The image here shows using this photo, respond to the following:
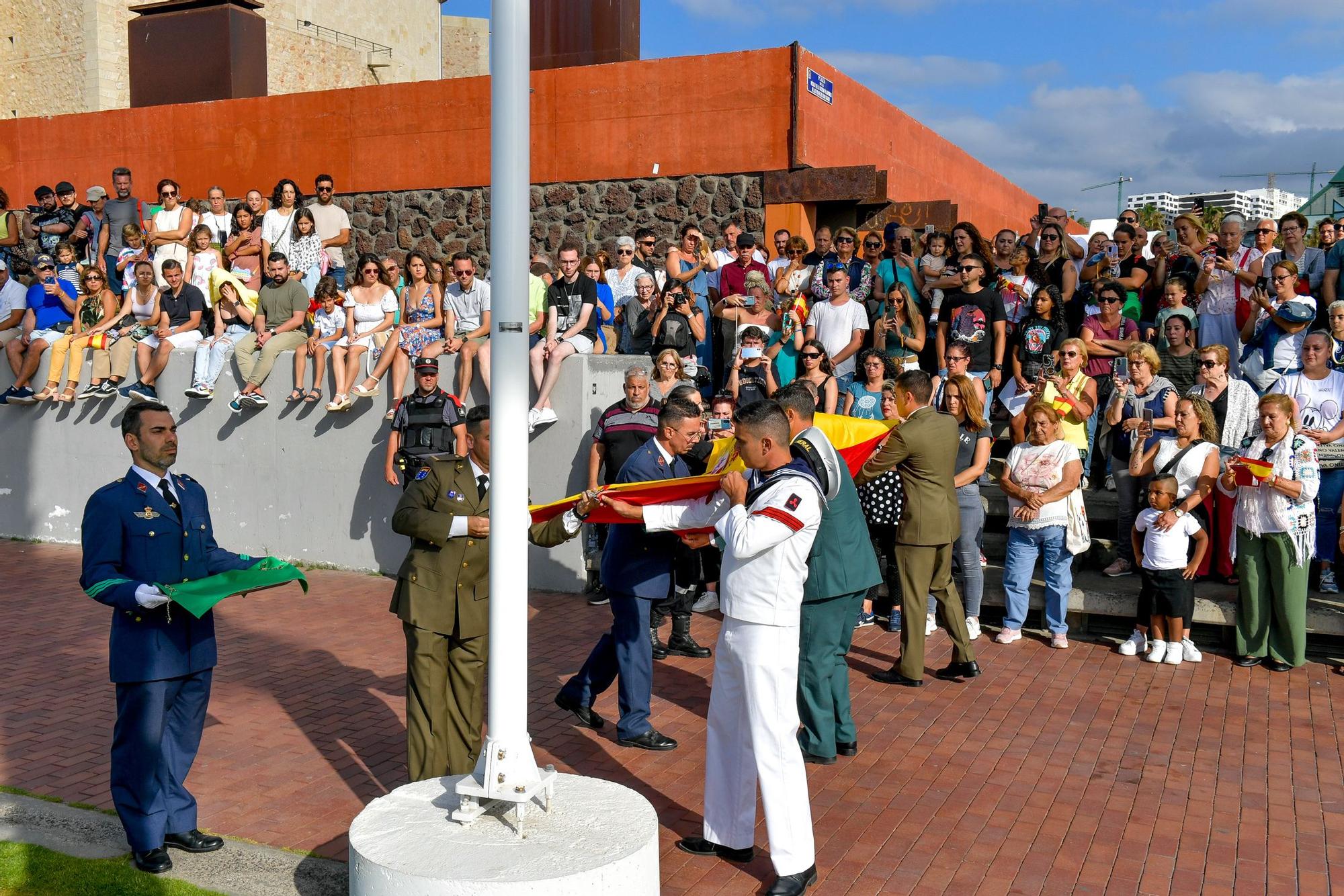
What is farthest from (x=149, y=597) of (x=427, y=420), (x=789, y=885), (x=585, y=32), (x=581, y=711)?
(x=585, y=32)

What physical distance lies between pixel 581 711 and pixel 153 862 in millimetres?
2587

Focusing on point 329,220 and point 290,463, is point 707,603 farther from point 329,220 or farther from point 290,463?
point 329,220

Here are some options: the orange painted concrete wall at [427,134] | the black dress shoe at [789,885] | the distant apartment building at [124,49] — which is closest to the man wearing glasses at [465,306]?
the orange painted concrete wall at [427,134]

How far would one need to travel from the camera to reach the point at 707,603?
9875mm

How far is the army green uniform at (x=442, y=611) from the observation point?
18.6 feet

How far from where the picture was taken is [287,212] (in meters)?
14.1

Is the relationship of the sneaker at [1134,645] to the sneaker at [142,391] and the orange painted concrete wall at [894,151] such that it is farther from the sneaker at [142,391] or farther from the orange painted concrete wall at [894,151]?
the sneaker at [142,391]

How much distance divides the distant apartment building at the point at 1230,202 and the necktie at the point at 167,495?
1917 cm

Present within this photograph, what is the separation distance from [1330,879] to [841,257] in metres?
7.84

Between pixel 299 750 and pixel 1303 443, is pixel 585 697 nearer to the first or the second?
pixel 299 750

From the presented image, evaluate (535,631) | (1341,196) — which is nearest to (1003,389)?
(535,631)

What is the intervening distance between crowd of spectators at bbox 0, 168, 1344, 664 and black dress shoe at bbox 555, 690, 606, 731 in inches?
79.6

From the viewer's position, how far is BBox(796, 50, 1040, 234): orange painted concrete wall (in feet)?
46.9

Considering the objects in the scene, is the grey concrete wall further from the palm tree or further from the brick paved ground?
the palm tree
